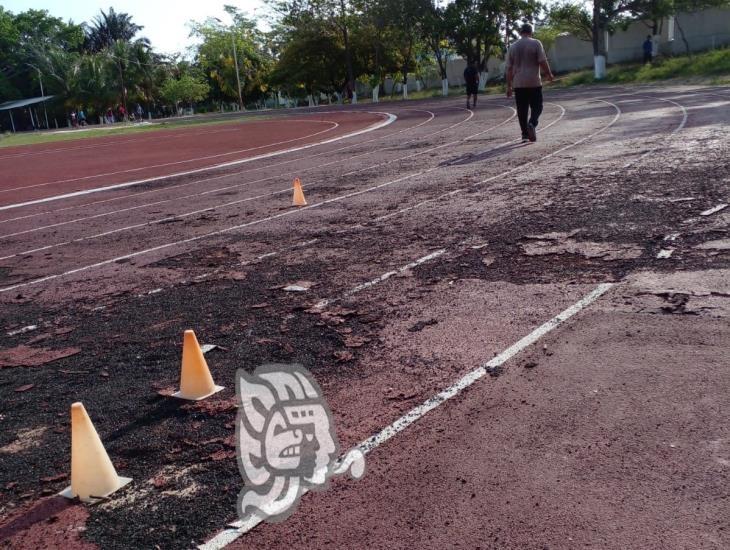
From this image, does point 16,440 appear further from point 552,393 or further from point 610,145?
point 610,145

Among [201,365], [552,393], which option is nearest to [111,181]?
[201,365]

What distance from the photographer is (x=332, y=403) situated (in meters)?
4.23

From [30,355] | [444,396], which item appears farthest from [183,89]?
[444,396]

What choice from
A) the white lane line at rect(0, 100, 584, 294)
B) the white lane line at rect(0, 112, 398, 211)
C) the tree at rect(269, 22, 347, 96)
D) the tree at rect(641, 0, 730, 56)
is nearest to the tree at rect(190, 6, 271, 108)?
the tree at rect(269, 22, 347, 96)

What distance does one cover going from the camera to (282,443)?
Answer: 381 cm

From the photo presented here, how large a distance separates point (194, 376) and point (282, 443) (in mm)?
929

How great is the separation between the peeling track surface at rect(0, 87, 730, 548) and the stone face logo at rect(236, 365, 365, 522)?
82 mm

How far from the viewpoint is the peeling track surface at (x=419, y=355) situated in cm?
313

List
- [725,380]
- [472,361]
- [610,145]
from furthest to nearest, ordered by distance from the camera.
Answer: [610,145] → [472,361] → [725,380]

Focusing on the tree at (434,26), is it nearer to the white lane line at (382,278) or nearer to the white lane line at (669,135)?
the white lane line at (669,135)

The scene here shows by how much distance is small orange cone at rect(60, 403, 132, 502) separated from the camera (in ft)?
11.2

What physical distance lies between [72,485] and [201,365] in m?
1.16

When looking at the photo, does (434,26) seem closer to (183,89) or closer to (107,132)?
(107,132)

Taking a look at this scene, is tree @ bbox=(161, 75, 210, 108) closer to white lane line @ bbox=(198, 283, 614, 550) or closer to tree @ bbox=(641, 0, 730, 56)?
tree @ bbox=(641, 0, 730, 56)
